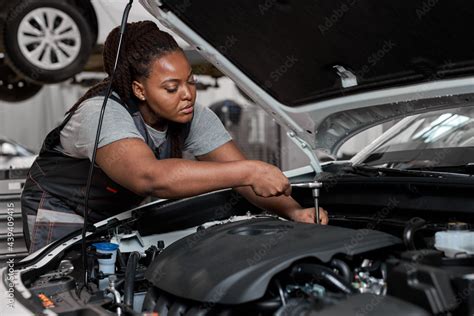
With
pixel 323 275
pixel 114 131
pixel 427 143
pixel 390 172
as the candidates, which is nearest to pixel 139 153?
pixel 114 131

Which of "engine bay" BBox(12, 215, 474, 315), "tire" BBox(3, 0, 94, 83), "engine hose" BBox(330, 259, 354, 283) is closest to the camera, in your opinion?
"engine bay" BBox(12, 215, 474, 315)

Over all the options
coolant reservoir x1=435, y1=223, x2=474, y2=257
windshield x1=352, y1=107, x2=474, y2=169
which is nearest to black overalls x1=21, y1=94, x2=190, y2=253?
windshield x1=352, y1=107, x2=474, y2=169

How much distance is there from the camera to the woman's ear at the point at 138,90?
70.7 inches

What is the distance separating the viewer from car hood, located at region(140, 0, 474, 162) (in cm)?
157

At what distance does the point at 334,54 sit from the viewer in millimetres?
1835

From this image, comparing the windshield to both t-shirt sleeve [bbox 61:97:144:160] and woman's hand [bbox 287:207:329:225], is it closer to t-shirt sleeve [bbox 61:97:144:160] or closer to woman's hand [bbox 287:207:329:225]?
woman's hand [bbox 287:207:329:225]

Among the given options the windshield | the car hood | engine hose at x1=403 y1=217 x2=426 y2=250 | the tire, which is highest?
the tire

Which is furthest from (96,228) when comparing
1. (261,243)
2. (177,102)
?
(261,243)

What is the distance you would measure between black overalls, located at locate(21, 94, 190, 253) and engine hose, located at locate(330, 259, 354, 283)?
34.0 inches

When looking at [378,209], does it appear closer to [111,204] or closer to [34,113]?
[111,204]

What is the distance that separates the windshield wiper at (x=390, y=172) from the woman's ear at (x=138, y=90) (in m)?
0.77

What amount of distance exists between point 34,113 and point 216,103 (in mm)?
1747

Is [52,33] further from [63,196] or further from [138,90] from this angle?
[138,90]

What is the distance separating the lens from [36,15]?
14.4 ft
